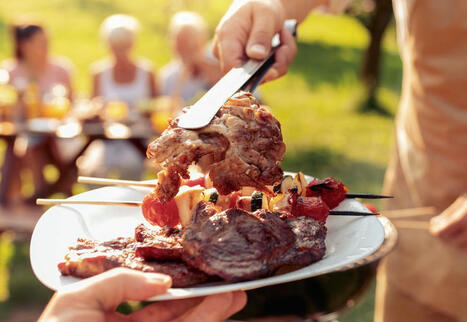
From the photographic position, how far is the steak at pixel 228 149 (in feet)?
5.09

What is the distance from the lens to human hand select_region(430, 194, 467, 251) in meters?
2.49

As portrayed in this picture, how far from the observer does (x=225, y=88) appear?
1.71 meters

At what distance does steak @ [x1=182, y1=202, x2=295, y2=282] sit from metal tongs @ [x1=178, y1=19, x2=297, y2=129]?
0.25 meters

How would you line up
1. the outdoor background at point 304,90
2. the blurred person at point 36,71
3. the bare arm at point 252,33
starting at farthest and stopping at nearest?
1. the blurred person at point 36,71
2. the outdoor background at point 304,90
3. the bare arm at point 252,33

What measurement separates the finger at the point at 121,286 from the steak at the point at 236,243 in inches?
4.9

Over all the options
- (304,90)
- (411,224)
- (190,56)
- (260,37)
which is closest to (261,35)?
(260,37)

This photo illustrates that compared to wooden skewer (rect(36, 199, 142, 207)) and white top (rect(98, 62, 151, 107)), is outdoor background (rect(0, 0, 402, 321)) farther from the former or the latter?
wooden skewer (rect(36, 199, 142, 207))

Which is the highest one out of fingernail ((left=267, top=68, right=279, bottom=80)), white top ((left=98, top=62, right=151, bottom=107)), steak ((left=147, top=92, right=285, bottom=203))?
fingernail ((left=267, top=68, right=279, bottom=80))

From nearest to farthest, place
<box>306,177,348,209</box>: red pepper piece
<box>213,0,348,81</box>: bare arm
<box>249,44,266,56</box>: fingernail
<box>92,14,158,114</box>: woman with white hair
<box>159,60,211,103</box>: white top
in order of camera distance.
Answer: <box>306,177,348,209</box>: red pepper piece < <box>249,44,266,56</box>: fingernail < <box>213,0,348,81</box>: bare arm < <box>159,60,211,103</box>: white top < <box>92,14,158,114</box>: woman with white hair

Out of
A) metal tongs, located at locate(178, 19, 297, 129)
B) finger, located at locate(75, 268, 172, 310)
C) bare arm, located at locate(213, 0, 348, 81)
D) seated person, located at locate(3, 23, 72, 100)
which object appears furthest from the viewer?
seated person, located at locate(3, 23, 72, 100)

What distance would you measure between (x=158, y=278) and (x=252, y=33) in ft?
3.65

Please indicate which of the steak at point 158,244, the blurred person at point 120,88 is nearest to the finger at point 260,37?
the steak at point 158,244

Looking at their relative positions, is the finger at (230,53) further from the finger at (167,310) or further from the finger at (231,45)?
the finger at (167,310)

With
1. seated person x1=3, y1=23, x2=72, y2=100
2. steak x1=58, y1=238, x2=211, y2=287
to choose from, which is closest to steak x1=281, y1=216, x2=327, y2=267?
steak x1=58, y1=238, x2=211, y2=287
